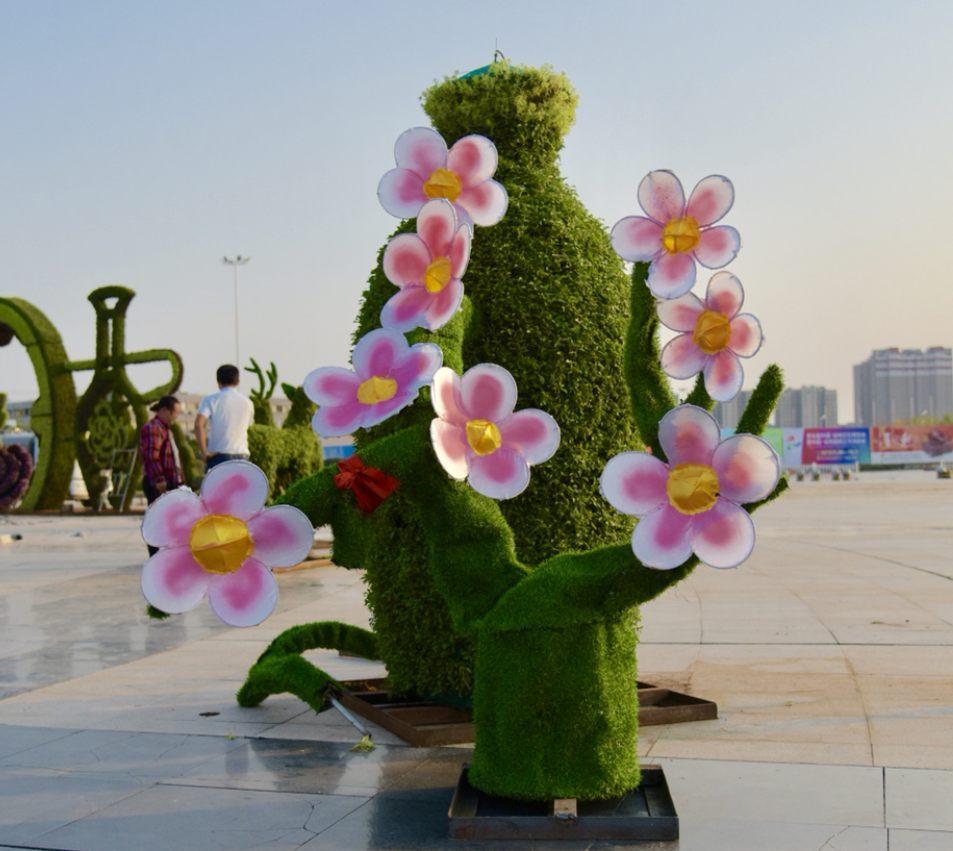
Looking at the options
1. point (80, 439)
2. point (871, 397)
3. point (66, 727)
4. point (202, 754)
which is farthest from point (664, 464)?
point (871, 397)

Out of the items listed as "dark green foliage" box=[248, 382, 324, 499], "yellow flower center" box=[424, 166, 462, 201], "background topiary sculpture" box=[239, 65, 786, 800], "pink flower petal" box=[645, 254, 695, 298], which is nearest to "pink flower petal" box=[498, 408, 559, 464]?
"background topiary sculpture" box=[239, 65, 786, 800]

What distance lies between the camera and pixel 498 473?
3293mm

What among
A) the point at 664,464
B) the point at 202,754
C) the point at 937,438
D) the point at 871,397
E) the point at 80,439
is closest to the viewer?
the point at 664,464

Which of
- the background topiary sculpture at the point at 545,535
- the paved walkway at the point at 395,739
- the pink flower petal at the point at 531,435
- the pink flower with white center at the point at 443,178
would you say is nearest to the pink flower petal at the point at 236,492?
the background topiary sculpture at the point at 545,535

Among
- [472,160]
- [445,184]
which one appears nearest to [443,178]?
[445,184]

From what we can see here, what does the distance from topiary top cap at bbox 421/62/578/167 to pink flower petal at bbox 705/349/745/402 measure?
1842 millimetres

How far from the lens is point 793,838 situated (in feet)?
10.4

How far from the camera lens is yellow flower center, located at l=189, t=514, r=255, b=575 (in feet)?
9.79

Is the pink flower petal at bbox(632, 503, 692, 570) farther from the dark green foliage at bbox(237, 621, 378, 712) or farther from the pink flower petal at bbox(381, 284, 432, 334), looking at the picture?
the dark green foliage at bbox(237, 621, 378, 712)

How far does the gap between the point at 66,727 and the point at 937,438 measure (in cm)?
6454

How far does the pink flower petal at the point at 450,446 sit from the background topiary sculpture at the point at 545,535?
0.76 ft

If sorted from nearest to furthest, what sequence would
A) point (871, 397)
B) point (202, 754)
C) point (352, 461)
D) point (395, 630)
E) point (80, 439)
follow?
point (352, 461) < point (202, 754) < point (395, 630) < point (80, 439) < point (871, 397)

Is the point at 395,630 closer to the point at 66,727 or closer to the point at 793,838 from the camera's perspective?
the point at 66,727

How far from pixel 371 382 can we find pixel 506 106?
6.81 feet
